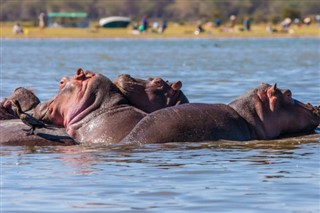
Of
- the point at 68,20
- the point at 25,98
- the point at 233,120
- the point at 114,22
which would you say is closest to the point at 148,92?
the point at 233,120

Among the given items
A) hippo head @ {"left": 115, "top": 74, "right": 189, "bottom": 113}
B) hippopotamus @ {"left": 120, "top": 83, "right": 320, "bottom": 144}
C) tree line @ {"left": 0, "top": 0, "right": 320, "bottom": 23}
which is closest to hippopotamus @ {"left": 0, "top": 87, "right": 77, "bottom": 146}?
hippopotamus @ {"left": 120, "top": 83, "right": 320, "bottom": 144}

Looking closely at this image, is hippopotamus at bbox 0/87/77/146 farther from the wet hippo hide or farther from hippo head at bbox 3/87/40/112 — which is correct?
hippo head at bbox 3/87/40/112

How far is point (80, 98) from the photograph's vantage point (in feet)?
35.1

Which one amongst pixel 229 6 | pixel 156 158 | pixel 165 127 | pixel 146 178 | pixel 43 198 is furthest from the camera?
pixel 229 6

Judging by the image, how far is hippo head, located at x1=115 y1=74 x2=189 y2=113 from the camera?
35.4 ft

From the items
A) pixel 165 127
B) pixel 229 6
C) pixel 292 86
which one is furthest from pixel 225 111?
pixel 229 6

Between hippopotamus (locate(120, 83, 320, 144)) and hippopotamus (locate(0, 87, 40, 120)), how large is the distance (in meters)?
1.50

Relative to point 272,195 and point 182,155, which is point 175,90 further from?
point 272,195

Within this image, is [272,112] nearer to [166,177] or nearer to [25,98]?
[166,177]

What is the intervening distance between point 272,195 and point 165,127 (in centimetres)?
275

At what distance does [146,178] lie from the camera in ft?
27.3

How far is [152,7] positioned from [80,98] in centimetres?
11223

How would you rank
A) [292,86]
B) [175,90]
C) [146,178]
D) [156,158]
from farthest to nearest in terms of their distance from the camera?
[292,86]
[175,90]
[156,158]
[146,178]

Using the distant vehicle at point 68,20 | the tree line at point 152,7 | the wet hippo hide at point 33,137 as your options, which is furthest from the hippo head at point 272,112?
the tree line at point 152,7
